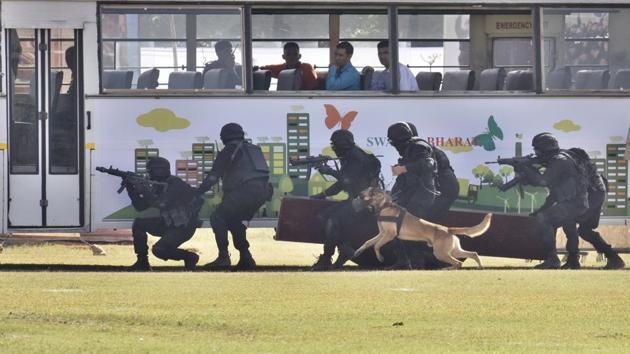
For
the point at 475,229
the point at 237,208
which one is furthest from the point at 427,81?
the point at 237,208

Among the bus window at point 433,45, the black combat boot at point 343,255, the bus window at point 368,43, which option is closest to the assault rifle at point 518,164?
the bus window at point 433,45

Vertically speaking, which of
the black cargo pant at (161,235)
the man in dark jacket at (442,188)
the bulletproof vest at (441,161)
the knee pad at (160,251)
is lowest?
the knee pad at (160,251)

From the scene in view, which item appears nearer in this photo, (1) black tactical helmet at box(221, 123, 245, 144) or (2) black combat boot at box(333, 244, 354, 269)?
(1) black tactical helmet at box(221, 123, 245, 144)

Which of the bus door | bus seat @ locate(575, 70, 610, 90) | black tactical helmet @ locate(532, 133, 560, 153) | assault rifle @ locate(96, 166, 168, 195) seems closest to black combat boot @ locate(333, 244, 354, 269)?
assault rifle @ locate(96, 166, 168, 195)

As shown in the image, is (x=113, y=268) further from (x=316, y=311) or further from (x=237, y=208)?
(x=316, y=311)

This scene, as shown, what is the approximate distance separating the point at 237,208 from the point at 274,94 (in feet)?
4.55

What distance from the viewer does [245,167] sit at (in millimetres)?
23109

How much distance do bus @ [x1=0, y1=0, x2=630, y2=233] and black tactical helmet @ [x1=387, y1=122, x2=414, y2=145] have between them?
0.12 m

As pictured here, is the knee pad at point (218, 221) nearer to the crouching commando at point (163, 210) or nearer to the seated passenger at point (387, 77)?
the crouching commando at point (163, 210)

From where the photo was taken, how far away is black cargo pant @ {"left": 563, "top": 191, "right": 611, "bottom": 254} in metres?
24.0

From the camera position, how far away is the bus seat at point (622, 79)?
2435 centimetres

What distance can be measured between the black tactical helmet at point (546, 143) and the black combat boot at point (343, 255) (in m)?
2.53

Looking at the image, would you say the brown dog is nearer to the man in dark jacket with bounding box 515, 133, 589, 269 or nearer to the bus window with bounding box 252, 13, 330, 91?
the man in dark jacket with bounding box 515, 133, 589, 269

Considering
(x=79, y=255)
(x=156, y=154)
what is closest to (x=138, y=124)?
(x=156, y=154)
